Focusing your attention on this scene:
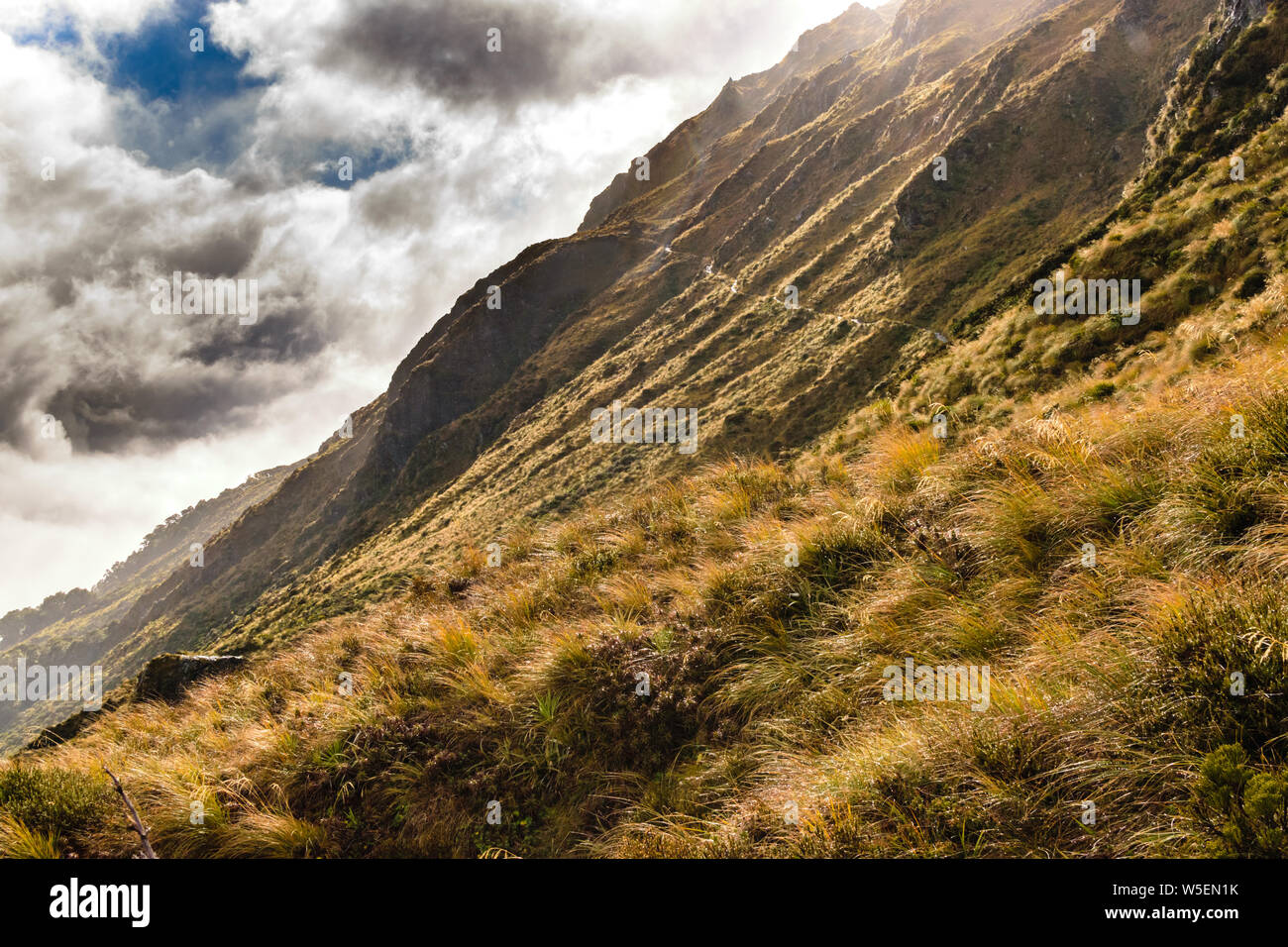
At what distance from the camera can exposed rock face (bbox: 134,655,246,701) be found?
9.49 m

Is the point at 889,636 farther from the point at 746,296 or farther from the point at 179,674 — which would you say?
the point at 746,296

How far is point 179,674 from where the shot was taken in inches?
405

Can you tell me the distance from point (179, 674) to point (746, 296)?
61.8 m

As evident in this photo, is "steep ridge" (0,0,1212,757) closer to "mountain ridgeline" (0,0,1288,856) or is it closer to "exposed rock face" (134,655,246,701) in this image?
"exposed rock face" (134,655,246,701)

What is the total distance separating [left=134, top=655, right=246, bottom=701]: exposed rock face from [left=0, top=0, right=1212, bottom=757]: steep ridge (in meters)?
6.77

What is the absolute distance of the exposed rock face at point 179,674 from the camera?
949cm

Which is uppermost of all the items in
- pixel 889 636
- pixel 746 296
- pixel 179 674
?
pixel 746 296

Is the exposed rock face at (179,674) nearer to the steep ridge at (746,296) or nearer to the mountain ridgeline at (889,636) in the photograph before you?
the mountain ridgeline at (889,636)

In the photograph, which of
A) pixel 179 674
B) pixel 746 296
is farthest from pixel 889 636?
pixel 746 296

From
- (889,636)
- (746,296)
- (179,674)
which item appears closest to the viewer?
(889,636)

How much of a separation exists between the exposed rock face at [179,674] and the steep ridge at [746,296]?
6.77 metres

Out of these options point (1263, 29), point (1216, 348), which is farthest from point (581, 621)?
point (1263, 29)

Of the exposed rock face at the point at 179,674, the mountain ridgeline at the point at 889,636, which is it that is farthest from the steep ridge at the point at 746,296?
the mountain ridgeline at the point at 889,636

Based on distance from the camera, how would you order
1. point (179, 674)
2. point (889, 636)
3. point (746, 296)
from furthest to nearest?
point (746, 296) → point (179, 674) → point (889, 636)
